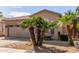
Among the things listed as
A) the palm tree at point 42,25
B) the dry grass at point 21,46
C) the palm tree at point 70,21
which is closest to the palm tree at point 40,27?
the palm tree at point 42,25

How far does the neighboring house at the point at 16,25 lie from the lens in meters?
4.92

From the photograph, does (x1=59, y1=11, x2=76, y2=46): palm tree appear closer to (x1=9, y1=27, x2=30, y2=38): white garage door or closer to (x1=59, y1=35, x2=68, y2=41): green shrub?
(x1=59, y1=35, x2=68, y2=41): green shrub

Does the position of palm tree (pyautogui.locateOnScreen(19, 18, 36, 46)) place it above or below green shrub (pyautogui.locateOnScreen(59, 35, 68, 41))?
above

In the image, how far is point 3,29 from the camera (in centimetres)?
502

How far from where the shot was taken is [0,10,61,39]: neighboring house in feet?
16.1

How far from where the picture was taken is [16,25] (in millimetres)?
4980

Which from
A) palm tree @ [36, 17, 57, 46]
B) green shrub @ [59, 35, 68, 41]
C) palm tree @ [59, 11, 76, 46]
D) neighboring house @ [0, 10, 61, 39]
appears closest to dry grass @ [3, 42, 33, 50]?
neighboring house @ [0, 10, 61, 39]

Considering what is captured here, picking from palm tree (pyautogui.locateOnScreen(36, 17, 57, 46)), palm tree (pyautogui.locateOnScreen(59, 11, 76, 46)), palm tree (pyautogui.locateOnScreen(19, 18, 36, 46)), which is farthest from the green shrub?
palm tree (pyautogui.locateOnScreen(19, 18, 36, 46))

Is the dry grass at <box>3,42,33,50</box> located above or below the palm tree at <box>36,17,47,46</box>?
below

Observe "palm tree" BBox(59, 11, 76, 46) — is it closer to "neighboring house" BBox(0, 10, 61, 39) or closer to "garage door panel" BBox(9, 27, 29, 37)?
"neighboring house" BBox(0, 10, 61, 39)

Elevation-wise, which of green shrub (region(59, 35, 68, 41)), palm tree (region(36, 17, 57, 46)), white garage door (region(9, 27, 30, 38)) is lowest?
green shrub (region(59, 35, 68, 41))
